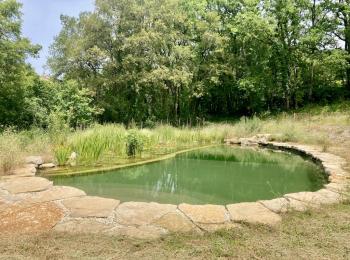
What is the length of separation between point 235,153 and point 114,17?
10180mm

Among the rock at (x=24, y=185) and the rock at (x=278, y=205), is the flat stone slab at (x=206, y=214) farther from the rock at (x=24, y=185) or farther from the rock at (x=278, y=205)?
the rock at (x=24, y=185)

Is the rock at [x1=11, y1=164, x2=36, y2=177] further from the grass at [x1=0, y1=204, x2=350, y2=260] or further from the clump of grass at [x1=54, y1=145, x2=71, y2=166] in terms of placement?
the grass at [x1=0, y1=204, x2=350, y2=260]

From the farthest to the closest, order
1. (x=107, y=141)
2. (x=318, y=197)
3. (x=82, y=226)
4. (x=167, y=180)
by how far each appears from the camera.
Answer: (x=107, y=141) < (x=167, y=180) < (x=318, y=197) < (x=82, y=226)

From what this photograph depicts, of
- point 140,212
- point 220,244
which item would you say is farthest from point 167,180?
point 220,244

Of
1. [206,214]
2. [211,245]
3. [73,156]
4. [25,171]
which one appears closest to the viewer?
[211,245]

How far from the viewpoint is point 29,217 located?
301cm

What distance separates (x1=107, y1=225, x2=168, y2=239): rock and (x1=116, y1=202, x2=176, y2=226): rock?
11cm

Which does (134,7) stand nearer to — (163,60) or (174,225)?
(163,60)

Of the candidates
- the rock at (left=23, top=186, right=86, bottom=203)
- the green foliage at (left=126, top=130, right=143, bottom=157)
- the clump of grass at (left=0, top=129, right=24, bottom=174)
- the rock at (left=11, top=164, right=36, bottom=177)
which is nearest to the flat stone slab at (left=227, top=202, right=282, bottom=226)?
the rock at (left=23, top=186, right=86, bottom=203)

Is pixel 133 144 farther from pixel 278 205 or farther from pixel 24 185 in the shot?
pixel 278 205

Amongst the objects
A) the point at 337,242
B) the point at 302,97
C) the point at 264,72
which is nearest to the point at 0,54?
the point at 337,242

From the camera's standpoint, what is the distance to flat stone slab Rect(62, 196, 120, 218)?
308cm

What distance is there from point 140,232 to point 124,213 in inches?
18.0

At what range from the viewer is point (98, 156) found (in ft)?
23.4
